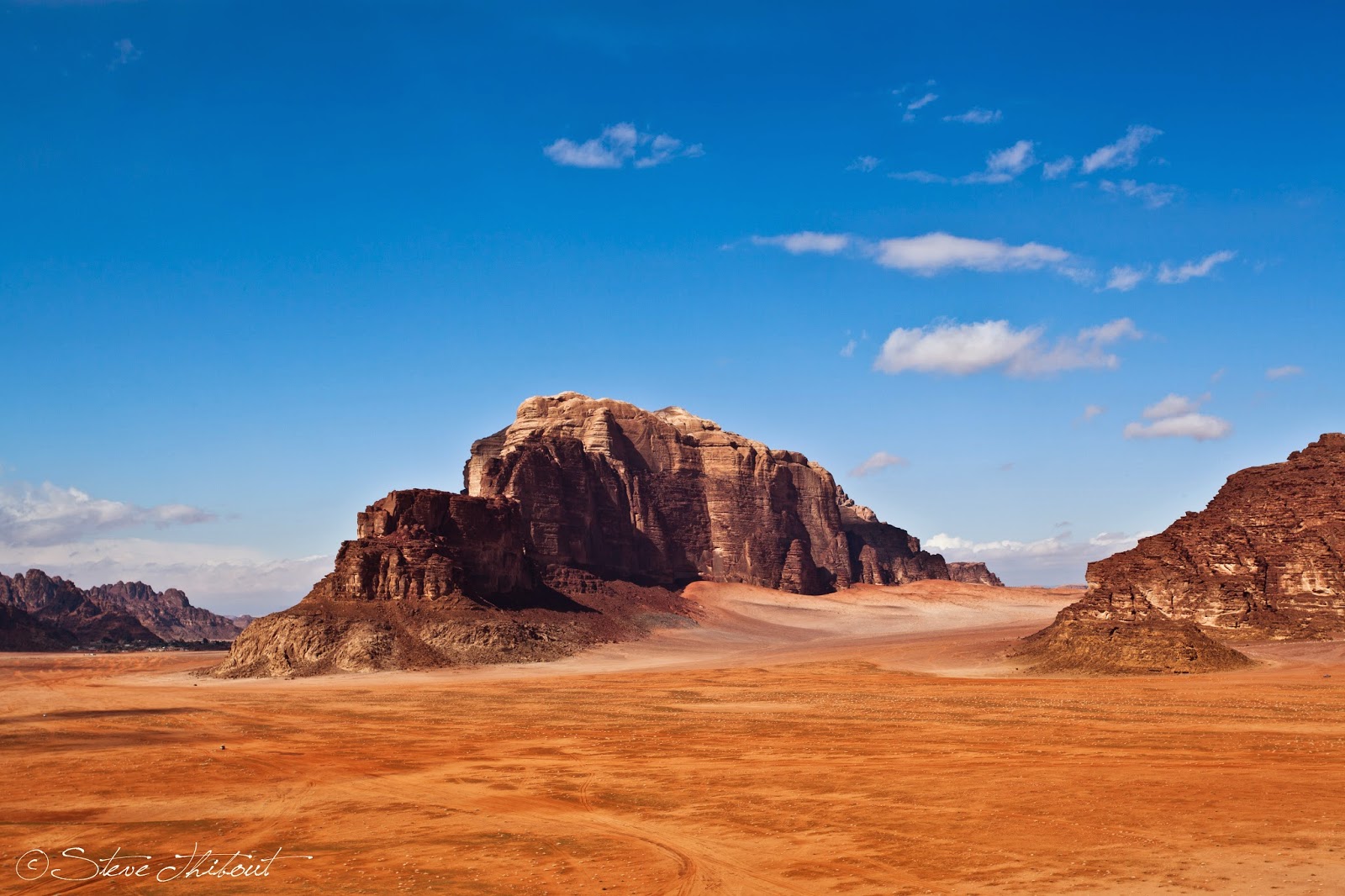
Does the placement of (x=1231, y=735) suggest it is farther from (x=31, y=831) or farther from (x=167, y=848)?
(x=31, y=831)

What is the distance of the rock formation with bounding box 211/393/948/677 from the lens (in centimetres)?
7525

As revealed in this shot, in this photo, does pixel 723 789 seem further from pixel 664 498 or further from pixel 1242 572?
pixel 664 498

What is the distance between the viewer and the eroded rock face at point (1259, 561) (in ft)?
195

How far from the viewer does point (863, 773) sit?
22703 millimetres

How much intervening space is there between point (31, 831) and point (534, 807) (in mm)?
8718

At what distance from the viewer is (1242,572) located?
62.6 m

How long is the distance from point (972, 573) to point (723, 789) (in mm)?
176269

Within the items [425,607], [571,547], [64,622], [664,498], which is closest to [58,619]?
[64,622]

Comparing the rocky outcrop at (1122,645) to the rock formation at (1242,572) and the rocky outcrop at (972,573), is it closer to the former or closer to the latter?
the rock formation at (1242,572)

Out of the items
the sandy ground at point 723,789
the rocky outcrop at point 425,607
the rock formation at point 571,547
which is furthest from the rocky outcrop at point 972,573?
the sandy ground at point 723,789

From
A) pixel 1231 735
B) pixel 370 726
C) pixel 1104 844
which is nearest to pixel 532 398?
pixel 370 726

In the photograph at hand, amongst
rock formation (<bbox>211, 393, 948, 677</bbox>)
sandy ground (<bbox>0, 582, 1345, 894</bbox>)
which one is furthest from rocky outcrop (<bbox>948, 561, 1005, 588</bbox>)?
sandy ground (<bbox>0, 582, 1345, 894</bbox>)

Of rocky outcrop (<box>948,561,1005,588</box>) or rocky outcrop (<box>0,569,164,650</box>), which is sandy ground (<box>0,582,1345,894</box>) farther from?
rocky outcrop (<box>948,561,1005,588</box>)

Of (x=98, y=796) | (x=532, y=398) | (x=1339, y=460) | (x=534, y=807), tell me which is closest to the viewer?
(x=534, y=807)
